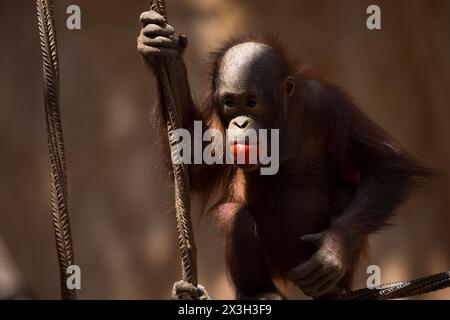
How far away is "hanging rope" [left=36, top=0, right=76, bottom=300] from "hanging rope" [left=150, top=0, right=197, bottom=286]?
38 cm

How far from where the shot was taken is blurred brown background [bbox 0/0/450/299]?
6.14 meters

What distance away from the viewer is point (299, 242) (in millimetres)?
4211

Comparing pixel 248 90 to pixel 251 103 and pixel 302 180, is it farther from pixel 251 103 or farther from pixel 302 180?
pixel 302 180

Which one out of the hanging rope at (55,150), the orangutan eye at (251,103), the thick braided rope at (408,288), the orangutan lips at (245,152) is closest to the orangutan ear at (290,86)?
the orangutan eye at (251,103)

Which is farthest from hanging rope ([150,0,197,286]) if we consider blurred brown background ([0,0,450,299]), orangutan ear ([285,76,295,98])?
blurred brown background ([0,0,450,299])

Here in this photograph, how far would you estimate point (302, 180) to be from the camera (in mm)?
4277

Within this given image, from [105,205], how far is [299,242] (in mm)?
2355

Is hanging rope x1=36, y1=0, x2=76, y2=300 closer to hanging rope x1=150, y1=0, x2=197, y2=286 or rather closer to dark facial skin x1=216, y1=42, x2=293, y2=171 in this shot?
hanging rope x1=150, y1=0, x2=197, y2=286

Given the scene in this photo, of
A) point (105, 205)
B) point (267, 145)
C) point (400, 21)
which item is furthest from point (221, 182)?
point (400, 21)

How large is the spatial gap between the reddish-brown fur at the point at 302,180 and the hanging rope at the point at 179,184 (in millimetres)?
575

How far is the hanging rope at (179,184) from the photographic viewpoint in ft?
10.8

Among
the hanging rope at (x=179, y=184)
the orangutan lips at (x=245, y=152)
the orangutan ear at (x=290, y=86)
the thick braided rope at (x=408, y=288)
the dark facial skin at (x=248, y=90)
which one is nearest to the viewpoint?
the hanging rope at (x=179, y=184)

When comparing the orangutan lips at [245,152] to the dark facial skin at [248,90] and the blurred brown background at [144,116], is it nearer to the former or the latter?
the dark facial skin at [248,90]
